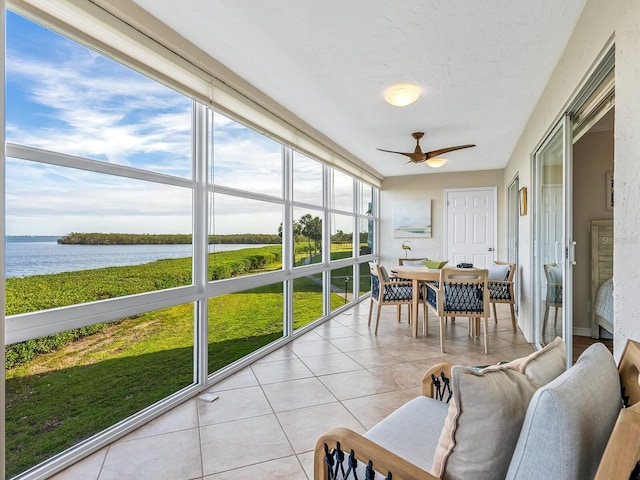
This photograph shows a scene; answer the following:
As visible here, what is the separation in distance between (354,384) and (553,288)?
176cm

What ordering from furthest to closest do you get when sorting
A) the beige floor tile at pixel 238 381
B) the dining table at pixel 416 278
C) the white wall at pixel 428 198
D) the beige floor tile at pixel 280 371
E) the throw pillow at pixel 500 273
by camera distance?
the white wall at pixel 428 198
the throw pillow at pixel 500 273
the dining table at pixel 416 278
the beige floor tile at pixel 280 371
the beige floor tile at pixel 238 381

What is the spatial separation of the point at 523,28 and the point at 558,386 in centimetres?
221

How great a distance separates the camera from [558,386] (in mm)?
777

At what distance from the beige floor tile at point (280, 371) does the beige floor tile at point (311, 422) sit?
0.54 meters

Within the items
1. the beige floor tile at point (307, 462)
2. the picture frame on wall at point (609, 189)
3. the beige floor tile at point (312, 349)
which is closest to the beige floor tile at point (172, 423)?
the beige floor tile at point (307, 462)

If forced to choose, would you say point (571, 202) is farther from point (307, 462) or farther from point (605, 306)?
point (307, 462)

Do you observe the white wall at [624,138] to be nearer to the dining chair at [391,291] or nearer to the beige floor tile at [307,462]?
the beige floor tile at [307,462]

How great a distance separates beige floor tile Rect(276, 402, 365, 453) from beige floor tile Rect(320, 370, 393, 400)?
0.19m

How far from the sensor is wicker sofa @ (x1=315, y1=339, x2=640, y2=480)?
0.72 m

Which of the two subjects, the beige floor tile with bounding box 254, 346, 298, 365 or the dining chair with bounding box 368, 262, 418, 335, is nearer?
the beige floor tile with bounding box 254, 346, 298, 365

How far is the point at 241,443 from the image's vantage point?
195 cm

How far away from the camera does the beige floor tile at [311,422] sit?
198 cm

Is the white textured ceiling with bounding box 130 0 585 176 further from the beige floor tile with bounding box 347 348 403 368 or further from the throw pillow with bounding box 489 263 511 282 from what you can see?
the beige floor tile with bounding box 347 348 403 368

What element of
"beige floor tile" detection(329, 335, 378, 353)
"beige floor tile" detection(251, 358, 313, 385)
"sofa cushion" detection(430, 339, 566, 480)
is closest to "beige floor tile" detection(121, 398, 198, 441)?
"beige floor tile" detection(251, 358, 313, 385)
